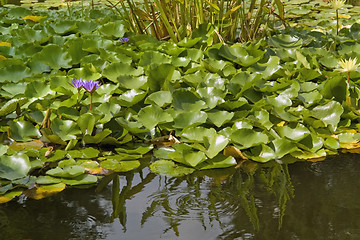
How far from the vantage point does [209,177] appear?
81.5 inches

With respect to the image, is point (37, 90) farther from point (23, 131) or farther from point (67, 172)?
point (67, 172)

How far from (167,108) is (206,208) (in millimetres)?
934

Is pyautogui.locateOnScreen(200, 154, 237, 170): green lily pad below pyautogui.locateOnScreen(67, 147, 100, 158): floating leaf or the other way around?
below

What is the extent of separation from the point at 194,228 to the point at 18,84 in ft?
5.60

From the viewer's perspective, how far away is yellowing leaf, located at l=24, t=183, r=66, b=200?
1.90m

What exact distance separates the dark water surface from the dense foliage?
9cm

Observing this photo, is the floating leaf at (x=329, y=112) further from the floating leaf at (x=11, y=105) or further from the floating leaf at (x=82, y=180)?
the floating leaf at (x=11, y=105)

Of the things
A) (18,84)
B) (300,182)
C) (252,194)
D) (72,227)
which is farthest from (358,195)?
(18,84)

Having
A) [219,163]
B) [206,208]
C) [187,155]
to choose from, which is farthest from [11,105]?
[206,208]

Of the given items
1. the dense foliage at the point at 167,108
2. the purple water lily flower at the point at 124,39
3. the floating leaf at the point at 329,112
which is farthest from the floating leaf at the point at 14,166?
the purple water lily flower at the point at 124,39

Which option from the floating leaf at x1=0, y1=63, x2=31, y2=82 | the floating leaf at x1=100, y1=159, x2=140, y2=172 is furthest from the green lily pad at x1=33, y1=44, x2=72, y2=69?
the floating leaf at x1=100, y1=159, x2=140, y2=172

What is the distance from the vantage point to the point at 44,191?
1924mm

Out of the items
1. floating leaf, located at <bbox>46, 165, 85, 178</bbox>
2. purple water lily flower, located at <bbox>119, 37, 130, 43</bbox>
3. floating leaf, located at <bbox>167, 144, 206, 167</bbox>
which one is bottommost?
floating leaf, located at <bbox>167, 144, 206, 167</bbox>

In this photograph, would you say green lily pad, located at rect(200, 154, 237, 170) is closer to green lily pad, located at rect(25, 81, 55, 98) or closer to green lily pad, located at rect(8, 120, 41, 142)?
green lily pad, located at rect(8, 120, 41, 142)
